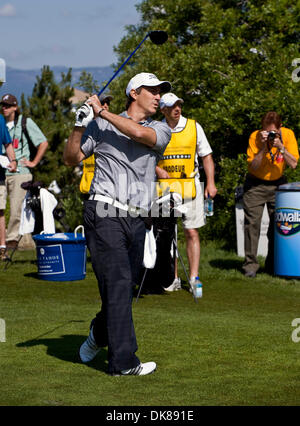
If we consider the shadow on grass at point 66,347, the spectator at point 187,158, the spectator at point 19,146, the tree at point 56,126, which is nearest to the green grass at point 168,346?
the shadow on grass at point 66,347

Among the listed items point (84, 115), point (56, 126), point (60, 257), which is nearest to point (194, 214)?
point (60, 257)

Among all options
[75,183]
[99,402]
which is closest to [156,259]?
[99,402]

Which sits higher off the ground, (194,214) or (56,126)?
(56,126)

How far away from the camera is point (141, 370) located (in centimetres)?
612

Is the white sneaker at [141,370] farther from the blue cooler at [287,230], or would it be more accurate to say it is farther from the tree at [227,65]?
the tree at [227,65]

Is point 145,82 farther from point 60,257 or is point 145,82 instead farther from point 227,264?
point 227,264

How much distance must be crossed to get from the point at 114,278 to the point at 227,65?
30.9 feet

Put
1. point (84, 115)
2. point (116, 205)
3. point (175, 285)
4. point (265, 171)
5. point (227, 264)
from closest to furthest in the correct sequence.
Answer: point (84, 115) → point (116, 205) → point (175, 285) → point (265, 171) → point (227, 264)

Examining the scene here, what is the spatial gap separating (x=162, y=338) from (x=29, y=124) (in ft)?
20.3

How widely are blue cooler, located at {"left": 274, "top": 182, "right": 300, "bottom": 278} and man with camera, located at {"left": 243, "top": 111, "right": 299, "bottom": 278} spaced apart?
0.91 ft

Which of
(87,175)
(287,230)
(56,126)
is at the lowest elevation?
(287,230)

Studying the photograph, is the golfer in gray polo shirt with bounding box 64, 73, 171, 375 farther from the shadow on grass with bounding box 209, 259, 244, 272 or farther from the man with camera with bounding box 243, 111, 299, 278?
the shadow on grass with bounding box 209, 259, 244, 272

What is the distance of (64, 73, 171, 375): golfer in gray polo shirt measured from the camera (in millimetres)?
6016

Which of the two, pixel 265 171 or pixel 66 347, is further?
pixel 265 171
